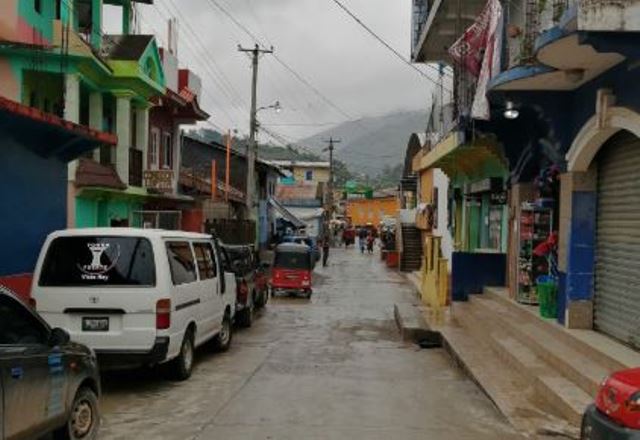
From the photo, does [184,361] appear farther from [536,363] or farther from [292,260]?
[292,260]

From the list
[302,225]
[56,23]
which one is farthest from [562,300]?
[302,225]

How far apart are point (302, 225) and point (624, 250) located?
Answer: 50590 millimetres

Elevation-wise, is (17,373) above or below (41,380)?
above

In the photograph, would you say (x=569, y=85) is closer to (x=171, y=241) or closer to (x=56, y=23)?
(x=171, y=241)

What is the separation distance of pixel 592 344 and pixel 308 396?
351cm

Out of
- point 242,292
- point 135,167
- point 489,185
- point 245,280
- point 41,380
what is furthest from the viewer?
point 135,167

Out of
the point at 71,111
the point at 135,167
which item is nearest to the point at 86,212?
the point at 71,111

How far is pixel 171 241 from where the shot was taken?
10727 millimetres

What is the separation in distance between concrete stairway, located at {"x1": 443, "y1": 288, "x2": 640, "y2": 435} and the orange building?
307 feet

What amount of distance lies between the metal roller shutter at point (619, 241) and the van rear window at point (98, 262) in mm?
5842

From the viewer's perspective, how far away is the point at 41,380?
616 cm

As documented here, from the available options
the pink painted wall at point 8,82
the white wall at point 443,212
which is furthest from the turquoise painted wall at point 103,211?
the white wall at point 443,212

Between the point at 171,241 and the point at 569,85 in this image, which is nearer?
the point at 171,241

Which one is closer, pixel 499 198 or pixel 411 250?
pixel 499 198
